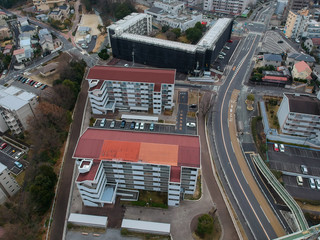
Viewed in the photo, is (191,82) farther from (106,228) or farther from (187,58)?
(106,228)

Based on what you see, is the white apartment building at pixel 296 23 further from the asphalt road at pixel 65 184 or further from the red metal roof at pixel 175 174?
the red metal roof at pixel 175 174

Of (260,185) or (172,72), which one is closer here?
(260,185)

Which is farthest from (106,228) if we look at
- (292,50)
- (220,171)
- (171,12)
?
(171,12)

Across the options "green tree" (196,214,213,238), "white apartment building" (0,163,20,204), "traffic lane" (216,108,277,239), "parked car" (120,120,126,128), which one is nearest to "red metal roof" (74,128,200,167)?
"green tree" (196,214,213,238)

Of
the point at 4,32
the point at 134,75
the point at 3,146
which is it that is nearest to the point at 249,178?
the point at 134,75

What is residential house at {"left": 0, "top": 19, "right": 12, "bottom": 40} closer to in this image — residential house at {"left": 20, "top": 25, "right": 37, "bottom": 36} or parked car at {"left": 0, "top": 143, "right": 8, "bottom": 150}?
residential house at {"left": 20, "top": 25, "right": 37, "bottom": 36}

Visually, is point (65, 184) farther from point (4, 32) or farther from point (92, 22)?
point (92, 22)
